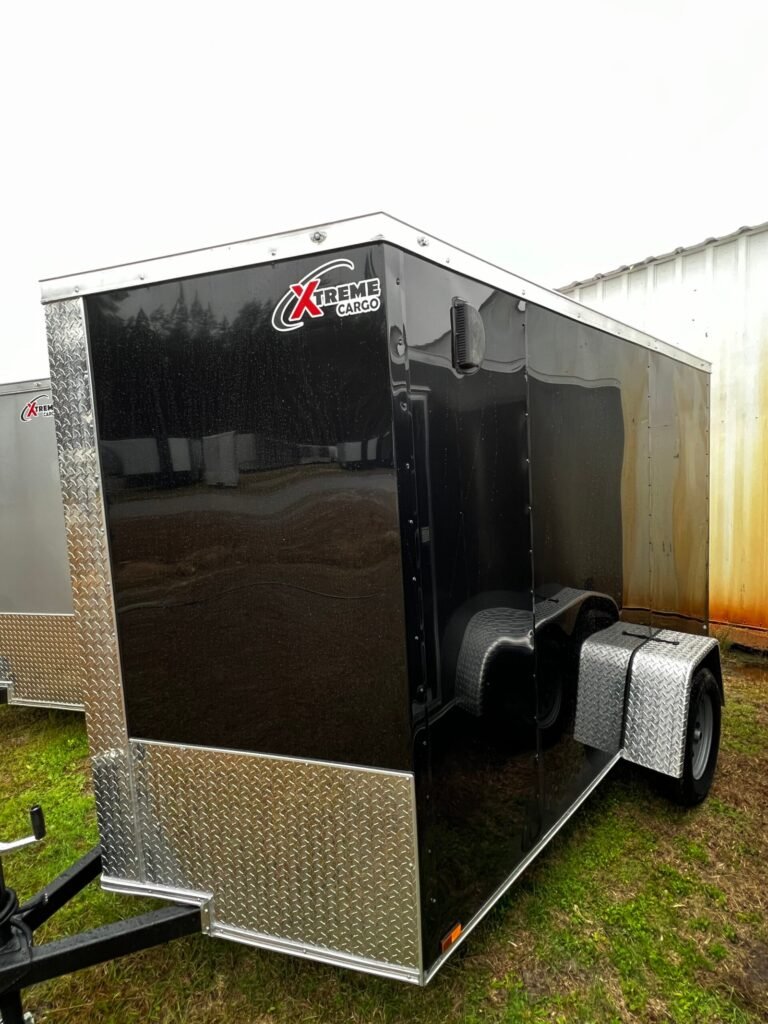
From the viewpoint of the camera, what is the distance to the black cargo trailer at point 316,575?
1.79 metres

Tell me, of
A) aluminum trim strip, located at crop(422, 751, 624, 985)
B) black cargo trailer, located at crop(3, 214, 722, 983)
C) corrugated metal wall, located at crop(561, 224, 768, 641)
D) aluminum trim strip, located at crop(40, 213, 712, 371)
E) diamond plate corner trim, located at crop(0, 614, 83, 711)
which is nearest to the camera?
aluminum trim strip, located at crop(40, 213, 712, 371)

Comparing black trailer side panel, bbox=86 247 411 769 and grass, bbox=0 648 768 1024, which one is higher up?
black trailer side panel, bbox=86 247 411 769

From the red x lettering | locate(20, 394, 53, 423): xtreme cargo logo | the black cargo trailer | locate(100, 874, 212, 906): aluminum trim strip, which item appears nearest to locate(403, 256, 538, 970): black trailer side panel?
the black cargo trailer

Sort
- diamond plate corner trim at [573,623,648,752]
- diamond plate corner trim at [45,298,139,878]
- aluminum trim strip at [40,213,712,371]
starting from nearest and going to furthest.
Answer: aluminum trim strip at [40,213,712,371] → diamond plate corner trim at [45,298,139,878] → diamond plate corner trim at [573,623,648,752]

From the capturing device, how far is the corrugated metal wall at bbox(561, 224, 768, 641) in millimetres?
5516

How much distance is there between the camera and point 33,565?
4477mm

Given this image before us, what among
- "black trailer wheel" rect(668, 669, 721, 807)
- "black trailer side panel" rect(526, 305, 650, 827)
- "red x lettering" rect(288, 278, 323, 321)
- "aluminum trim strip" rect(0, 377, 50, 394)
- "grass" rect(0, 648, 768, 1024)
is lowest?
"grass" rect(0, 648, 768, 1024)

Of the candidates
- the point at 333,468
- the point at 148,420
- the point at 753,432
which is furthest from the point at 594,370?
the point at 753,432

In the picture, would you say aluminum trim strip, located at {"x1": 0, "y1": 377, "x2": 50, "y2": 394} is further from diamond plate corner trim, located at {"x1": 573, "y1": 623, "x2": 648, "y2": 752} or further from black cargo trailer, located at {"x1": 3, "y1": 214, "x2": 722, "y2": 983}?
diamond plate corner trim, located at {"x1": 573, "y1": 623, "x2": 648, "y2": 752}

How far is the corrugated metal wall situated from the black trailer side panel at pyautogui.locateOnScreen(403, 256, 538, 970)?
4437mm

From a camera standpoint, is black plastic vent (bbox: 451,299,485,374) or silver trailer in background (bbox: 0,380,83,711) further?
silver trailer in background (bbox: 0,380,83,711)

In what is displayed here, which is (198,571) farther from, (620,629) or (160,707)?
(620,629)

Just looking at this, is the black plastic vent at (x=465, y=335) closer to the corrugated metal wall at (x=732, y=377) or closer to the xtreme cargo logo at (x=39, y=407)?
the xtreme cargo logo at (x=39, y=407)

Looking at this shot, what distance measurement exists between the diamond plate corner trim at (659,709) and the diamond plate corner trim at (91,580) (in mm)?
2374
